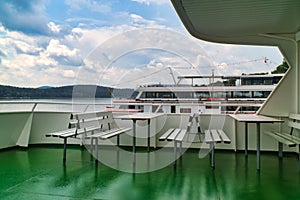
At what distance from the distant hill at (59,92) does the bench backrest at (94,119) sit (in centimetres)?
70

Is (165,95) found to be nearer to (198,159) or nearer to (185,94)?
(185,94)

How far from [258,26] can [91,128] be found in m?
3.63

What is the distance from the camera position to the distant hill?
17.6 ft

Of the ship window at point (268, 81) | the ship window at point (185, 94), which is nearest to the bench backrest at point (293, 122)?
the ship window at point (268, 81)

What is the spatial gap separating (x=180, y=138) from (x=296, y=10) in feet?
8.12

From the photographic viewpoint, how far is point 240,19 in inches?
149

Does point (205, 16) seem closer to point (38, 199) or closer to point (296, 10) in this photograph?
point (296, 10)

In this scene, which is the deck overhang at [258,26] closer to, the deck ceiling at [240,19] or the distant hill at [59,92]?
the deck ceiling at [240,19]

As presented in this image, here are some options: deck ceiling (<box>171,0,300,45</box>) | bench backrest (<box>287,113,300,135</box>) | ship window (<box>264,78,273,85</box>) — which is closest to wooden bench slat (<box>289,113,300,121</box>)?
bench backrest (<box>287,113,300,135</box>)

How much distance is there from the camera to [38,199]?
8.29ft

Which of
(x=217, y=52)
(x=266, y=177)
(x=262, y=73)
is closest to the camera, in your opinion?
(x=266, y=177)

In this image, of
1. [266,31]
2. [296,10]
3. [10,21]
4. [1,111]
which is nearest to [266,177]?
[296,10]

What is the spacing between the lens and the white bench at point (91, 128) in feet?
13.2

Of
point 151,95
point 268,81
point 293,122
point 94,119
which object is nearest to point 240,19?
point 293,122
